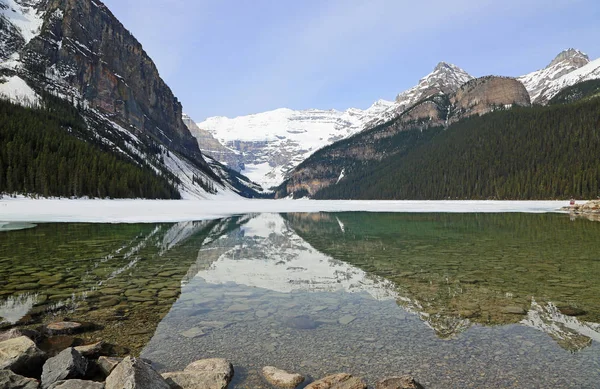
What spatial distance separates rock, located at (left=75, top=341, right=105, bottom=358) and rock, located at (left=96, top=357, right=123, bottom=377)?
0.49m

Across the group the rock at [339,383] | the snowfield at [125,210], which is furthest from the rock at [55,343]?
the snowfield at [125,210]

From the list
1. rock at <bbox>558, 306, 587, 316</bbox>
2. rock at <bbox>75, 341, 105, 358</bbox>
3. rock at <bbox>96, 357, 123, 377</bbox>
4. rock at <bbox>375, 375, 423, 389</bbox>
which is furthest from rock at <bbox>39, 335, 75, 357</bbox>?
rock at <bbox>558, 306, 587, 316</bbox>

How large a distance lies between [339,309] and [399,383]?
181 inches

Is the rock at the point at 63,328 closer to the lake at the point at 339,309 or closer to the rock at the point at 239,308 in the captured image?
the lake at the point at 339,309

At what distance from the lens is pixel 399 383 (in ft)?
17.6

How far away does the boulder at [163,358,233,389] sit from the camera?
5551 mm

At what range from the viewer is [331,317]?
9266mm

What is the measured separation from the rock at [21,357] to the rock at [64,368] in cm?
43

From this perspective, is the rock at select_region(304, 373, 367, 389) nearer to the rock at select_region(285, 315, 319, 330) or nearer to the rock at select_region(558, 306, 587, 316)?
the rock at select_region(285, 315, 319, 330)

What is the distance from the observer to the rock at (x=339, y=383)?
214 inches

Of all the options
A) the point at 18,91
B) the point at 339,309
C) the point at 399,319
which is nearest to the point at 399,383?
the point at 399,319

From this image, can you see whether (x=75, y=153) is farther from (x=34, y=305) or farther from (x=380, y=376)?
(x=380, y=376)

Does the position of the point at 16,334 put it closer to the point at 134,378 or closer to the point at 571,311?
the point at 134,378

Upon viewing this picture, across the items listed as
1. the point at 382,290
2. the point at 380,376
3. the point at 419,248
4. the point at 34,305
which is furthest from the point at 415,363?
the point at 419,248
